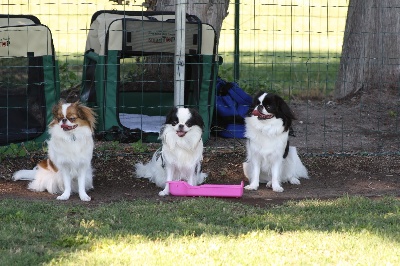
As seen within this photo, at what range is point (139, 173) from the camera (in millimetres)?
8133

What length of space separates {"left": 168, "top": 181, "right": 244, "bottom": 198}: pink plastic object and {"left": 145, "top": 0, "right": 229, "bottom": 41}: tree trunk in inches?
123

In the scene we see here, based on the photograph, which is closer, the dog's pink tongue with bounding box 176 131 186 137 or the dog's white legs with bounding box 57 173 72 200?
the dog's white legs with bounding box 57 173 72 200

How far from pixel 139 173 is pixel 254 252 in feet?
9.53

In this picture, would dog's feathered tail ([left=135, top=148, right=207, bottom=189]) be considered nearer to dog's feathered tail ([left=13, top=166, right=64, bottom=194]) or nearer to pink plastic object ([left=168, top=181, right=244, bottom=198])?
pink plastic object ([left=168, top=181, right=244, bottom=198])

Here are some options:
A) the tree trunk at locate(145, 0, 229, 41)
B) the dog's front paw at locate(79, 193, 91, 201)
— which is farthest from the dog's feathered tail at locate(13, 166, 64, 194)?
the tree trunk at locate(145, 0, 229, 41)

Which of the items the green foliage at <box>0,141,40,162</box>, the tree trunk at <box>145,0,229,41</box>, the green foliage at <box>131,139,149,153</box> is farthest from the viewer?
the tree trunk at <box>145,0,229,41</box>

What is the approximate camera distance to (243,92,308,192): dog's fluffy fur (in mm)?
7781

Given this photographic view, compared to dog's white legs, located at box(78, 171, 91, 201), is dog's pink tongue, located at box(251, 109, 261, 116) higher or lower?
higher

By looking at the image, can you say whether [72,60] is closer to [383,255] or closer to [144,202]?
[144,202]

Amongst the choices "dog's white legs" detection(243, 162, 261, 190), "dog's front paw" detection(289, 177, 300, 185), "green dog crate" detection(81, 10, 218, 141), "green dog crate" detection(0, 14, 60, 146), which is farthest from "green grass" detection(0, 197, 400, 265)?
"green dog crate" detection(81, 10, 218, 141)

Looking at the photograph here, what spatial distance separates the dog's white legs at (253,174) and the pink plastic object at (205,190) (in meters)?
0.41

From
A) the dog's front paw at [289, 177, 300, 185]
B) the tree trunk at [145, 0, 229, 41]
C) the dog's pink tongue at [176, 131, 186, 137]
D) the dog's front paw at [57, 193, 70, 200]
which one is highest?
the tree trunk at [145, 0, 229, 41]

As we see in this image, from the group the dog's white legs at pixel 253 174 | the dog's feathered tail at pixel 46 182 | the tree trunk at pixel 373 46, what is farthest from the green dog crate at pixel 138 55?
the tree trunk at pixel 373 46

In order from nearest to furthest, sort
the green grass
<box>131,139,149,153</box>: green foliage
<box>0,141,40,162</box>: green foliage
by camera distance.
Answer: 1. the green grass
2. <box>0,141,40,162</box>: green foliage
3. <box>131,139,149,153</box>: green foliage
